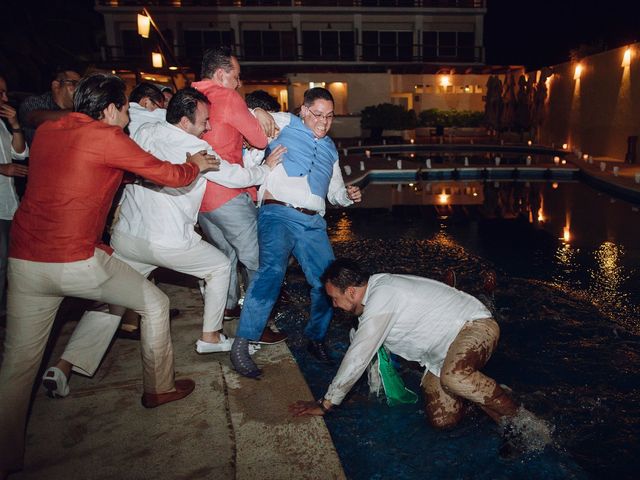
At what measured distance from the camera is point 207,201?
12.5 feet

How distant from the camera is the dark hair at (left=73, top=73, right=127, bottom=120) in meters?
2.68

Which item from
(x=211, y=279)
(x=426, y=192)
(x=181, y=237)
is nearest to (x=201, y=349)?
(x=211, y=279)

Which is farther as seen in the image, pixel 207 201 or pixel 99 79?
pixel 207 201

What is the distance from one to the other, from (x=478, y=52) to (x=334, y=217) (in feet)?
103

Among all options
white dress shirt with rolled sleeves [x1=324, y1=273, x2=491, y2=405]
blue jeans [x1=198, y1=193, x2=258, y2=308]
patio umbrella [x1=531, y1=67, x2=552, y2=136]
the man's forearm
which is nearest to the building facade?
patio umbrella [x1=531, y1=67, x2=552, y2=136]

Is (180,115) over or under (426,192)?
over

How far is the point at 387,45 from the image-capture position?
36531mm

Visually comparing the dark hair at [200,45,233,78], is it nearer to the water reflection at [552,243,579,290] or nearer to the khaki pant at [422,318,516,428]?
the khaki pant at [422,318,516,428]

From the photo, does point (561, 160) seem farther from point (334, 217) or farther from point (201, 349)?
point (201, 349)

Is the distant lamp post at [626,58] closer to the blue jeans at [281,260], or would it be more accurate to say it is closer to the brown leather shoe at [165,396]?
the blue jeans at [281,260]

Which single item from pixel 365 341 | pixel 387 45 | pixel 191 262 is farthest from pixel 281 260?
pixel 387 45

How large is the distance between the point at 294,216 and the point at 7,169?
2667 mm

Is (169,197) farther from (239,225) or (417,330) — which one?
(417,330)

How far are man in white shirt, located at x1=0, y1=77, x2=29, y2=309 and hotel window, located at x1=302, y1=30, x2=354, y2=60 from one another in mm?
34417
